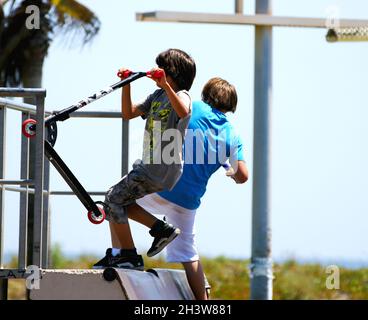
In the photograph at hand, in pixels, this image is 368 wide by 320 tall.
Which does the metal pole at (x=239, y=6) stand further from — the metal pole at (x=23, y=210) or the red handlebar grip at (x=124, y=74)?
the red handlebar grip at (x=124, y=74)

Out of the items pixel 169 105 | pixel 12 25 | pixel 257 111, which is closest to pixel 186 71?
pixel 169 105

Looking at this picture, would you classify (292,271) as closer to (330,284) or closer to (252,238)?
(252,238)

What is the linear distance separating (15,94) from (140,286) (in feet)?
3.91

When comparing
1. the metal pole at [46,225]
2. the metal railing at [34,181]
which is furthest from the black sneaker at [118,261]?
the metal pole at [46,225]

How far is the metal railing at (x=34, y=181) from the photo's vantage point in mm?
6793

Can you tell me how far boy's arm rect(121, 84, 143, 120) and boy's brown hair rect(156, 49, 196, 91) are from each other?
24cm

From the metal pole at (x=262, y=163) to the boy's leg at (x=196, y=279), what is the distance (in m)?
10.7

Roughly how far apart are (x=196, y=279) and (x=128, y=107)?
104 cm

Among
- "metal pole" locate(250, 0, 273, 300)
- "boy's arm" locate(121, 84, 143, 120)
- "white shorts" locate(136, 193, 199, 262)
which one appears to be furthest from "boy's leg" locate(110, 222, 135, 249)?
"metal pole" locate(250, 0, 273, 300)

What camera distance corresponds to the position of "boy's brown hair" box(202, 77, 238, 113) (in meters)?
7.53

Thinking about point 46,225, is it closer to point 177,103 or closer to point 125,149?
point 125,149

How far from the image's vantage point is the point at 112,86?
282 inches

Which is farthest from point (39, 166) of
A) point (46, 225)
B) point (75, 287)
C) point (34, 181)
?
point (46, 225)
